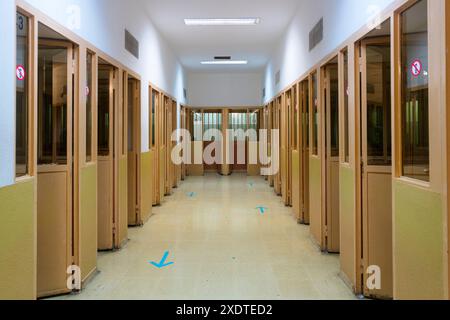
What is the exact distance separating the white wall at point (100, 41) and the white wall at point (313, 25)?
2.62 m

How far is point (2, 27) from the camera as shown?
90.8 inches

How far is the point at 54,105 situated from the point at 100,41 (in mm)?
1042

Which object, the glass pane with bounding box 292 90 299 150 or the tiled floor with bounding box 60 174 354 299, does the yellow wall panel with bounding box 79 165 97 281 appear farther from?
the glass pane with bounding box 292 90 299 150

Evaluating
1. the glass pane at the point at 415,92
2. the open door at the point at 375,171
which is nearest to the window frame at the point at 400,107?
the glass pane at the point at 415,92

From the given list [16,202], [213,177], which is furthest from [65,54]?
[213,177]

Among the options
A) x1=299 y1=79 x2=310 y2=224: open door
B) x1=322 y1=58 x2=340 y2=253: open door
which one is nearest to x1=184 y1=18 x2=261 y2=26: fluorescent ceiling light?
x1=299 y1=79 x2=310 y2=224: open door

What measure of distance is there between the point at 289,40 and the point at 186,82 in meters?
6.61

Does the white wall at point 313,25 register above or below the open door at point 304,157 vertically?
above

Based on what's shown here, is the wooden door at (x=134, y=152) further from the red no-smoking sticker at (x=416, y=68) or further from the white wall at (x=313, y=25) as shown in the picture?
the red no-smoking sticker at (x=416, y=68)

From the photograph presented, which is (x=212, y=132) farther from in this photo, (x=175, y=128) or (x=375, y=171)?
(x=375, y=171)

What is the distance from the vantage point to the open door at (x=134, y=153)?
6270 millimetres

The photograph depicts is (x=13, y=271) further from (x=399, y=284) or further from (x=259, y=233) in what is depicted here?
(x=259, y=233)

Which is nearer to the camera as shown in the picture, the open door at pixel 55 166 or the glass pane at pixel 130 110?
the open door at pixel 55 166

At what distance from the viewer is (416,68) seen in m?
2.57
